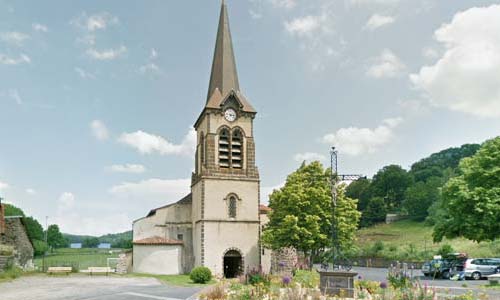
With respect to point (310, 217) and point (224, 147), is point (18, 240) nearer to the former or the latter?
point (224, 147)

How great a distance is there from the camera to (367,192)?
109625 mm

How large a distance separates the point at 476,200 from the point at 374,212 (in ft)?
246

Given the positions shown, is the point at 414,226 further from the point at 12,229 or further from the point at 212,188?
the point at 12,229

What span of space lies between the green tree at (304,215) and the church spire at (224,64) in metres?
9.25

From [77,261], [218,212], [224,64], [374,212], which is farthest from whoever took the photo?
[374,212]

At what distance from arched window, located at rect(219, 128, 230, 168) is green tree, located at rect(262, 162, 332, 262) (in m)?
4.79

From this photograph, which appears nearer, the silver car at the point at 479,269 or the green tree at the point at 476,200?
the green tree at the point at 476,200

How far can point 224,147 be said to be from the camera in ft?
124

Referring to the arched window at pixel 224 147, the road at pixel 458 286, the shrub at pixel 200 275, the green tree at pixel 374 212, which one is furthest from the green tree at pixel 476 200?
the green tree at pixel 374 212

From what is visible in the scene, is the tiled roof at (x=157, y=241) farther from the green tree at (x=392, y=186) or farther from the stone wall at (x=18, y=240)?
the green tree at (x=392, y=186)

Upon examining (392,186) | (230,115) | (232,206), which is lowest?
(232,206)

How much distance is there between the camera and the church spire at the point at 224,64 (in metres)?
39.4

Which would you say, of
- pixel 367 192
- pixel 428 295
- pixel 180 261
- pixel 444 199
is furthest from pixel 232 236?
pixel 367 192

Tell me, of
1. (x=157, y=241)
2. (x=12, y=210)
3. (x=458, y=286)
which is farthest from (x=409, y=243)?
(x=12, y=210)
